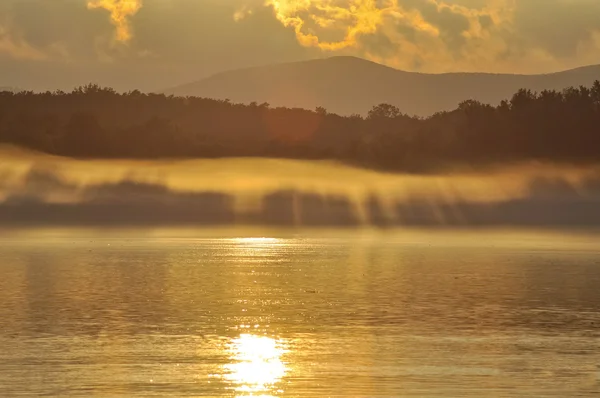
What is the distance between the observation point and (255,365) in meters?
41.7

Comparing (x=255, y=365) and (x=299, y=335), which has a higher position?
(x=299, y=335)

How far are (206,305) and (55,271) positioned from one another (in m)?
40.2

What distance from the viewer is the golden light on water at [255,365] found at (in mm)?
37250

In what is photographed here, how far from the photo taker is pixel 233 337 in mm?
50656

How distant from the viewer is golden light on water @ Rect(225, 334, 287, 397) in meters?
37.2

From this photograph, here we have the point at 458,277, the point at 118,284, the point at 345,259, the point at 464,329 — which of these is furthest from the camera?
the point at 345,259

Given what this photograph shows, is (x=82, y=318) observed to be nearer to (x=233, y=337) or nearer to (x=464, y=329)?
(x=233, y=337)

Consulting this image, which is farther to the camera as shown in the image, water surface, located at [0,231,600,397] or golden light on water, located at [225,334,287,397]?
water surface, located at [0,231,600,397]

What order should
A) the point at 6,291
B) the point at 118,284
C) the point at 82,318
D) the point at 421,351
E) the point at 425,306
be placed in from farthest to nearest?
1. the point at 118,284
2. the point at 6,291
3. the point at 425,306
4. the point at 82,318
5. the point at 421,351

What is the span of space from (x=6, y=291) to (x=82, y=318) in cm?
2001

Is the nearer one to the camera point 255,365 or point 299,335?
point 255,365

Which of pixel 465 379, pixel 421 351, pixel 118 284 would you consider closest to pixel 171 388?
Result: pixel 465 379

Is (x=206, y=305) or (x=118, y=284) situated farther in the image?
(x=118, y=284)

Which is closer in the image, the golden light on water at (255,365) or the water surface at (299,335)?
the golden light on water at (255,365)
